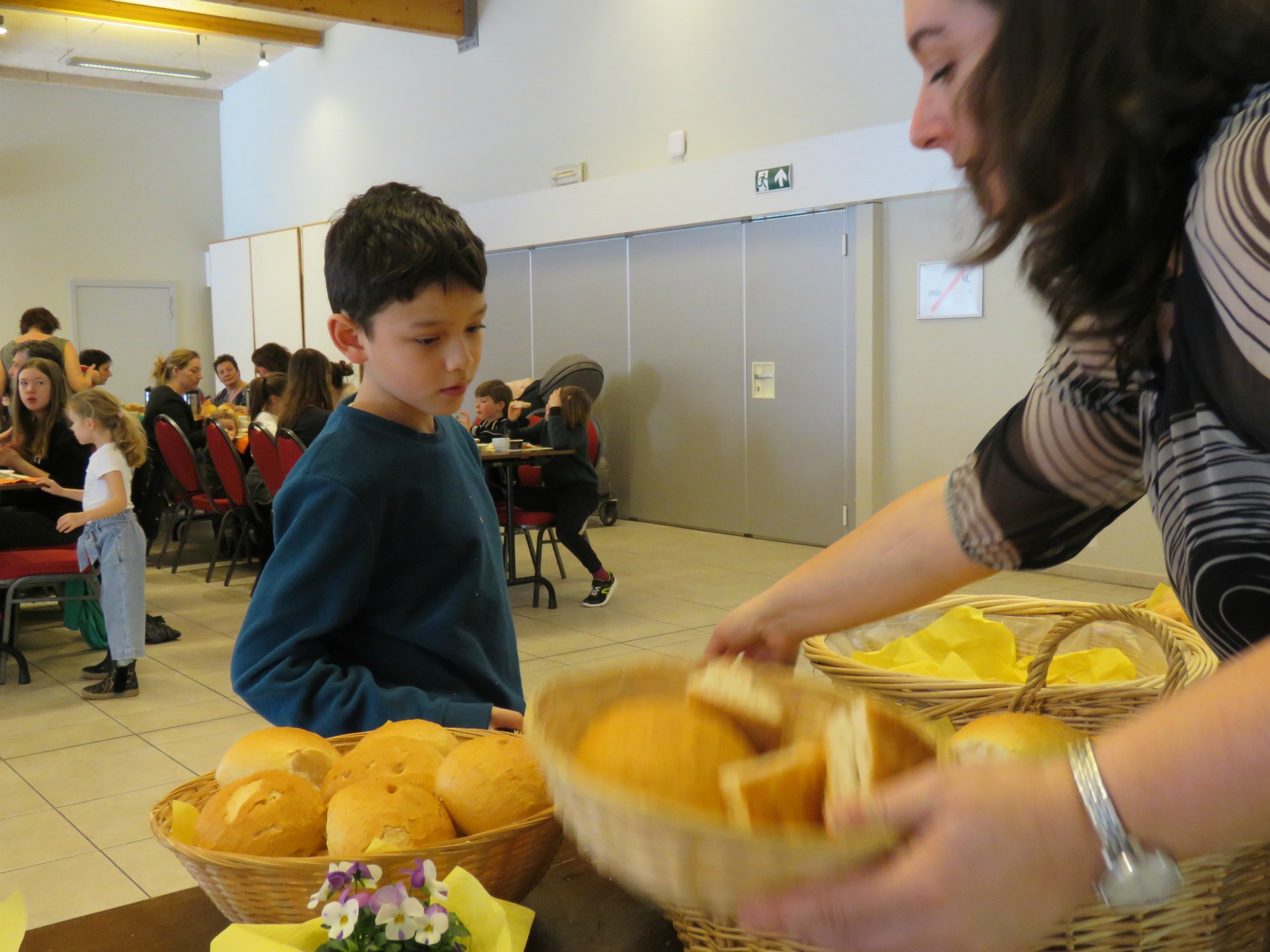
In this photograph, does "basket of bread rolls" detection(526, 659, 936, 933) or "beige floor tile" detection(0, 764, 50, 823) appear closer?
"basket of bread rolls" detection(526, 659, 936, 933)

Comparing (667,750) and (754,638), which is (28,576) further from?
(667,750)

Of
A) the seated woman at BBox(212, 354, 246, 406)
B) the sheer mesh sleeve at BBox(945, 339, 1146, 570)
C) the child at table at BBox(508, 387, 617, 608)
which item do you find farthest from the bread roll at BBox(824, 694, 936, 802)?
the seated woman at BBox(212, 354, 246, 406)

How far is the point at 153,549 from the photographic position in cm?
810

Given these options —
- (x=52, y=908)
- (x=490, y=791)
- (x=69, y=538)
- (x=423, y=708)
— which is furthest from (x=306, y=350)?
(x=490, y=791)

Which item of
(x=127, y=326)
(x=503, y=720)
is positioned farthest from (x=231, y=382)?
(x=503, y=720)

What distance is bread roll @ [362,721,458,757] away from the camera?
0.96 m

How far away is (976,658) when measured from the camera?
127 cm

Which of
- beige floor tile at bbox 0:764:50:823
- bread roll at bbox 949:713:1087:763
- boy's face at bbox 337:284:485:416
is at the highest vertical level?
boy's face at bbox 337:284:485:416

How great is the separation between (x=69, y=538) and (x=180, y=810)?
14.7 ft

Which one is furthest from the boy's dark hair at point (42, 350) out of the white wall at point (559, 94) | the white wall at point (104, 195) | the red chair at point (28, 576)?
the white wall at point (104, 195)

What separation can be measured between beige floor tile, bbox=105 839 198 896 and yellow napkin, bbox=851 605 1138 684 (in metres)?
2.08

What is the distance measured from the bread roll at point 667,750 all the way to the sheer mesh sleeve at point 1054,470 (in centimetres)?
39

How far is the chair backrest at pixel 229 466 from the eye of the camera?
6301 millimetres

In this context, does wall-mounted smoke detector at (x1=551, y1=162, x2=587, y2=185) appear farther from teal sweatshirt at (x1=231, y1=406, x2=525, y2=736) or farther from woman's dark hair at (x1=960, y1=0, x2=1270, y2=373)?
woman's dark hair at (x1=960, y1=0, x2=1270, y2=373)
